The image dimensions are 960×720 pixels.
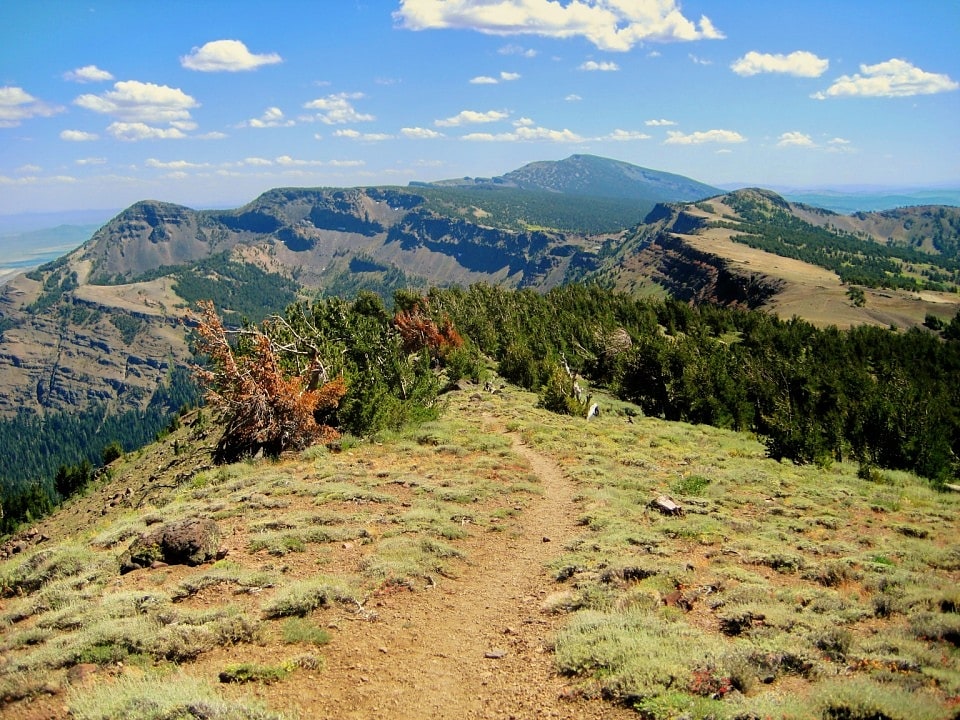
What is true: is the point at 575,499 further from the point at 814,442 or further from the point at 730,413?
the point at 730,413

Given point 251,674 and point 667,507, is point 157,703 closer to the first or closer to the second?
point 251,674

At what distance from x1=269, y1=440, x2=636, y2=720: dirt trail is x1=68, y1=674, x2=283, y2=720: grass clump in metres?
0.86

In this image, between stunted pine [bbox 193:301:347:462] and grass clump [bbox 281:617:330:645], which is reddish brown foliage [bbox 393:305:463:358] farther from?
grass clump [bbox 281:617:330:645]

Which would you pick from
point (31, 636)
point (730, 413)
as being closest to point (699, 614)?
point (31, 636)

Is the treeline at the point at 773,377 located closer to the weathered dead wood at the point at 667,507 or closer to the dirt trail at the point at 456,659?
the weathered dead wood at the point at 667,507

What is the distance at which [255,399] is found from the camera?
92.2 feet

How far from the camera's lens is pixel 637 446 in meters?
33.9

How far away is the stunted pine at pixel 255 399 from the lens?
92.8 feet

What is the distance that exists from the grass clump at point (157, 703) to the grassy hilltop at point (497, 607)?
0.04 meters

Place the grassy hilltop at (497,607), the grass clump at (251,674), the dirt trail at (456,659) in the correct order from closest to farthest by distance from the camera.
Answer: the grassy hilltop at (497,607), the dirt trail at (456,659), the grass clump at (251,674)

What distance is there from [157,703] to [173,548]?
736 cm

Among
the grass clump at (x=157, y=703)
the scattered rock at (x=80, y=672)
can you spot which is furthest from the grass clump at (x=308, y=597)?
the scattered rock at (x=80, y=672)

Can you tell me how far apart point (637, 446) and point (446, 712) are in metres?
26.3

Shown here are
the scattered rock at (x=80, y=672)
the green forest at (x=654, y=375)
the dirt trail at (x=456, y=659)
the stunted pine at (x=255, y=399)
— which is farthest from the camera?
the green forest at (x=654, y=375)
